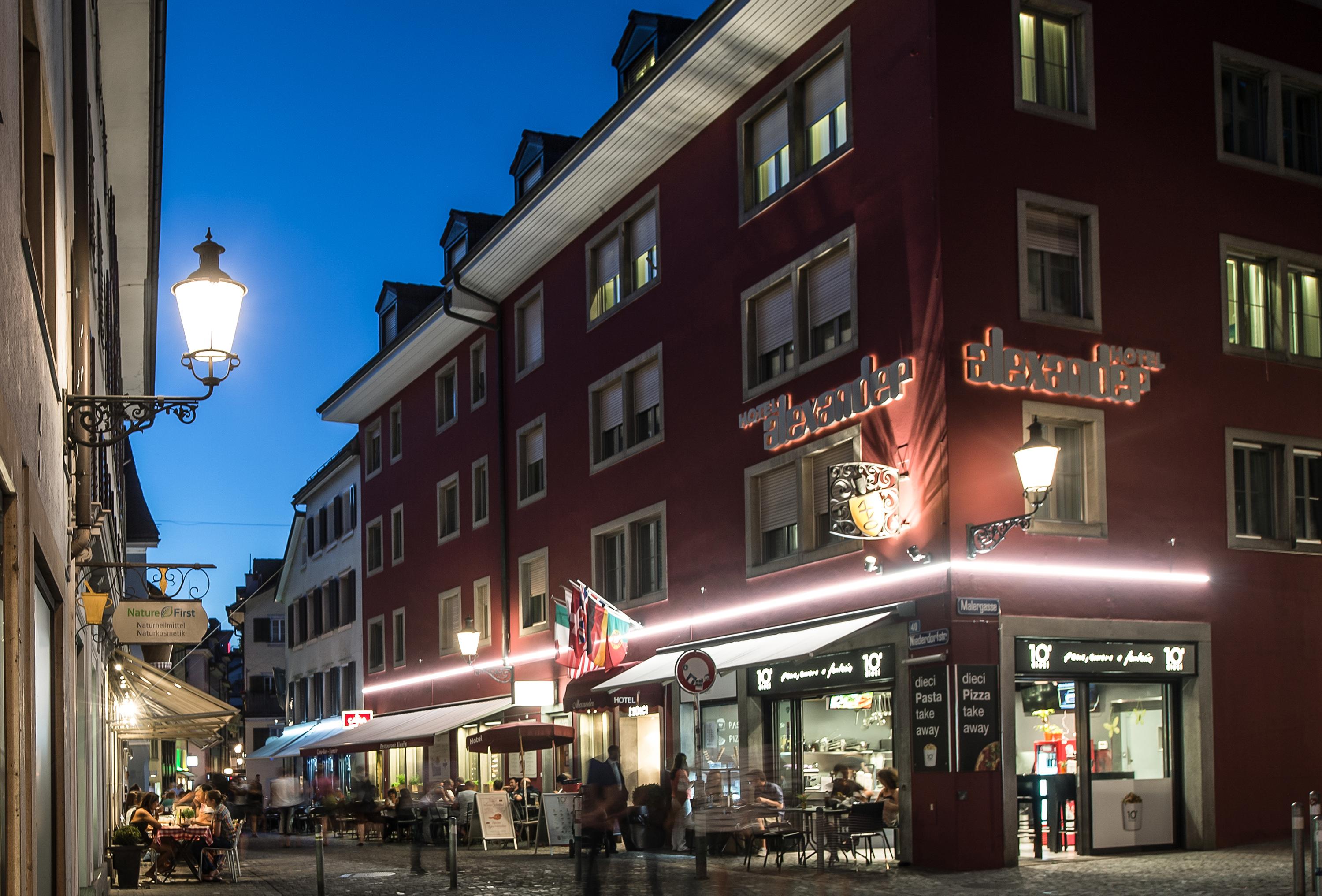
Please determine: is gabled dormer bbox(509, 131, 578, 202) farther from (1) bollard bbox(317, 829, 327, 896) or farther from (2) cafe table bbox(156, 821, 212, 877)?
(1) bollard bbox(317, 829, 327, 896)

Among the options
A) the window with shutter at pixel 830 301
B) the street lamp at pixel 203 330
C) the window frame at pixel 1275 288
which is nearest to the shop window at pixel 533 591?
the window with shutter at pixel 830 301

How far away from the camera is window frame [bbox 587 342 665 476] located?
84.0ft

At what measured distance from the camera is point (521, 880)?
18891 millimetres

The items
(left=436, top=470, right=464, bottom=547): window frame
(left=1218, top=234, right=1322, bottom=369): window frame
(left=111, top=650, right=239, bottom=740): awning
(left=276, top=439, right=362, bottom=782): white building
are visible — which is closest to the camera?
(left=1218, top=234, right=1322, bottom=369): window frame

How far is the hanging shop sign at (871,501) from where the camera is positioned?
61.5 feet

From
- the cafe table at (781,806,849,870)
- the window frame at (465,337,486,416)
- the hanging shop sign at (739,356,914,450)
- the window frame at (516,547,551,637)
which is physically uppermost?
the window frame at (465,337,486,416)

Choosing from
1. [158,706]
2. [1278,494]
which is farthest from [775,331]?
[158,706]

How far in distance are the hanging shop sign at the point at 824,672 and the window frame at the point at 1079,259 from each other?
4.65 metres

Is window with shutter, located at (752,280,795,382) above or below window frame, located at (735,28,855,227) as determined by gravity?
below

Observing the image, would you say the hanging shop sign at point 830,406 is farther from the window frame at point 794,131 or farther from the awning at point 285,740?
the awning at point 285,740

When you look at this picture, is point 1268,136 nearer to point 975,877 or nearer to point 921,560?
point 921,560

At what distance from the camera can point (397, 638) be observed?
134 feet

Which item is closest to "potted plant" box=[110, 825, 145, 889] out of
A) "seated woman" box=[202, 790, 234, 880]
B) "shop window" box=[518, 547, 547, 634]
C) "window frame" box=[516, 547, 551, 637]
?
"seated woman" box=[202, 790, 234, 880]

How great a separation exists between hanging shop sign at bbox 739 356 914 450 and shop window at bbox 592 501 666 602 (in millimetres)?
3812
